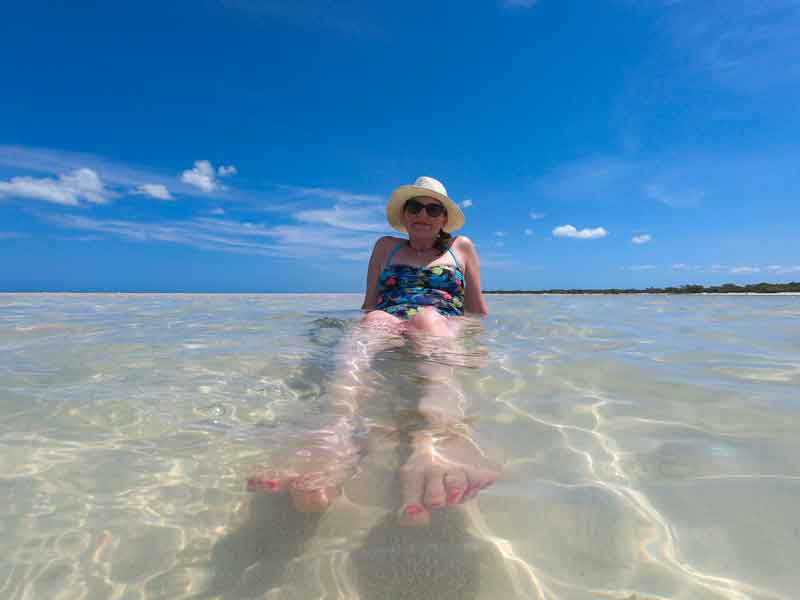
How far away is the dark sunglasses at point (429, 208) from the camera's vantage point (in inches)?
160

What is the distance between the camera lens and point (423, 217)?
4.03 meters


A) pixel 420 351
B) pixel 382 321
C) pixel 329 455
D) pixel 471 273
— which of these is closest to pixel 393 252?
pixel 471 273

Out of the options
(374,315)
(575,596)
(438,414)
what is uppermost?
(374,315)

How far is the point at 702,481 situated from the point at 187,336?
4001 millimetres

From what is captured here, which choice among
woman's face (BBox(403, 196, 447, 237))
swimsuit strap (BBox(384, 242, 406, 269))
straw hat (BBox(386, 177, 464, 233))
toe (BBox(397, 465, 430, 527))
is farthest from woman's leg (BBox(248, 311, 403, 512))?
straw hat (BBox(386, 177, 464, 233))

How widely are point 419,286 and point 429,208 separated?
74 cm

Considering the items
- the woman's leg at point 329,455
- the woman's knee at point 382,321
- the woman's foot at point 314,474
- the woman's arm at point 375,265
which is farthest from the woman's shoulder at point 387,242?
the woman's foot at point 314,474

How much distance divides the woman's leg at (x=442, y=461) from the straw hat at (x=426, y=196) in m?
2.22

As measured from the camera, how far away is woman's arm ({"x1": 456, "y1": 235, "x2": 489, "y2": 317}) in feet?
14.2

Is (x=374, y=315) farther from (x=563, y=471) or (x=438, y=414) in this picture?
(x=563, y=471)

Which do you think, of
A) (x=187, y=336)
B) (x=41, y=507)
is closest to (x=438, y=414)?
(x=41, y=507)

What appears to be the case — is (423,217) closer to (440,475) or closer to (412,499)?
(440,475)

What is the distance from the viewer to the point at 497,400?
6.63 ft

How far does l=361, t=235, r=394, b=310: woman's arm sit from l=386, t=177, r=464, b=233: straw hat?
0.40m
